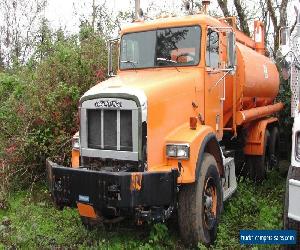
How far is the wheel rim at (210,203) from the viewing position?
5625mm

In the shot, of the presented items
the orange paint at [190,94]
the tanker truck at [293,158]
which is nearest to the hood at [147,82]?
the orange paint at [190,94]

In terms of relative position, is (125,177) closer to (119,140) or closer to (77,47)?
(119,140)

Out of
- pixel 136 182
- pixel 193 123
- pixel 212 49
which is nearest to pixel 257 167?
pixel 212 49

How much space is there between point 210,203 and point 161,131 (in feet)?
4.18

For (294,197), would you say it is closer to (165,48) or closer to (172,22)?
(165,48)

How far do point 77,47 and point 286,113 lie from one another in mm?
5473

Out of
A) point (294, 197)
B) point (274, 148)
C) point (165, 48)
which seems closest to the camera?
point (294, 197)

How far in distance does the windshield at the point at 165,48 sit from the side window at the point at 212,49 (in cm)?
20

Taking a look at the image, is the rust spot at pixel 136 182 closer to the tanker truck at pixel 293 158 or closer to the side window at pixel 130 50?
the tanker truck at pixel 293 158

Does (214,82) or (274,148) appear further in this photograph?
(274,148)

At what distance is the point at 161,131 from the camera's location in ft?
17.4

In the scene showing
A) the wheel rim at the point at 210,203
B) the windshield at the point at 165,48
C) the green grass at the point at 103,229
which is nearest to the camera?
the green grass at the point at 103,229

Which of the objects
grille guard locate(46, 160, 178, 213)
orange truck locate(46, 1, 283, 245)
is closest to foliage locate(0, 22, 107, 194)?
orange truck locate(46, 1, 283, 245)

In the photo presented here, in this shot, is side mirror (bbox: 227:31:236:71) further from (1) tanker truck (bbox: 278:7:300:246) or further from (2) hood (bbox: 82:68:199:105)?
(1) tanker truck (bbox: 278:7:300:246)
